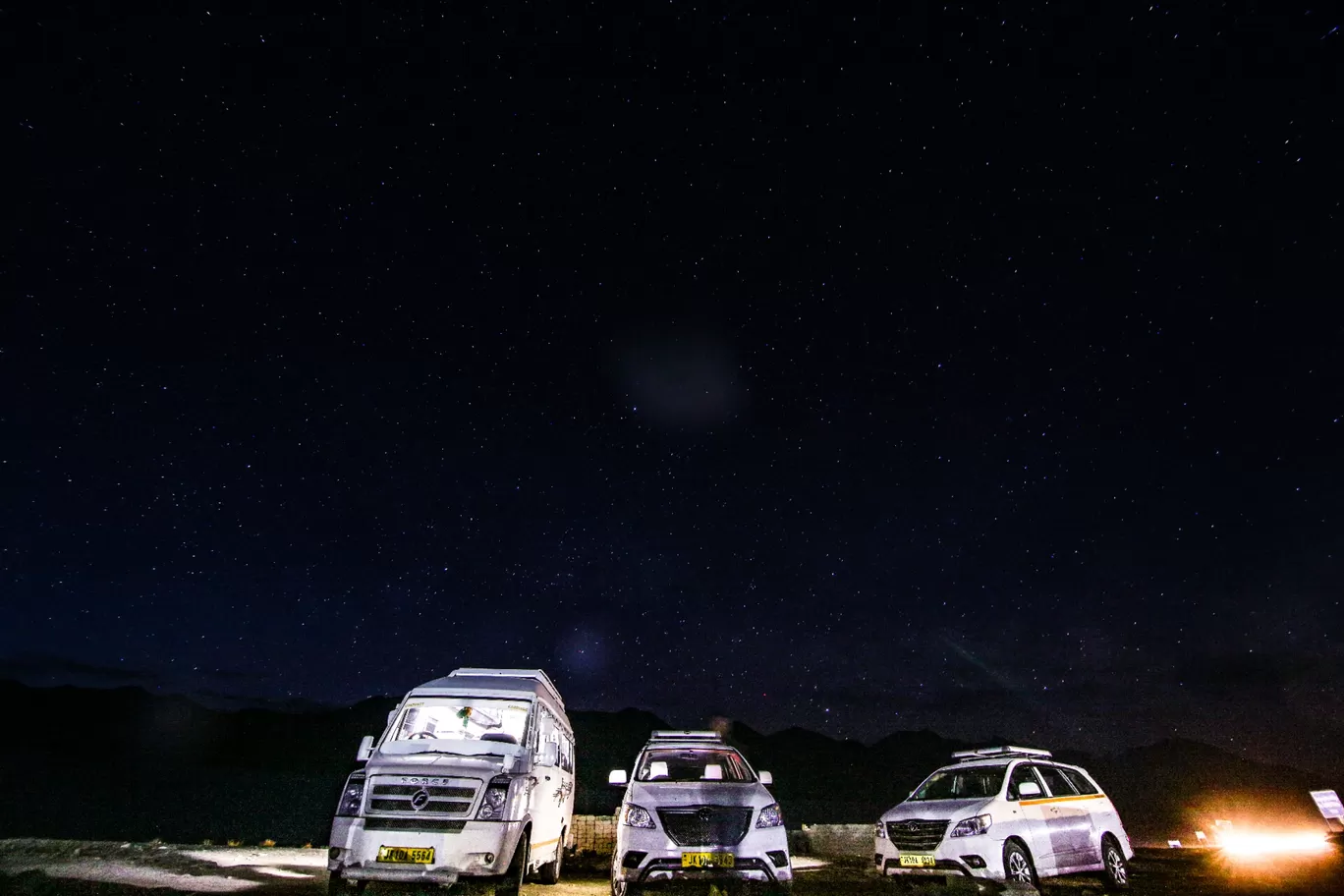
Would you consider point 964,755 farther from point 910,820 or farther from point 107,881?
point 107,881

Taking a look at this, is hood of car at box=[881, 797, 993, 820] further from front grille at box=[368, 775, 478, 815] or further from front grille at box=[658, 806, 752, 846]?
front grille at box=[368, 775, 478, 815]

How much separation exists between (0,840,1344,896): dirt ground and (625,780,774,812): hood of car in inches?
85.9

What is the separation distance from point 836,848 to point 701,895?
9135 mm

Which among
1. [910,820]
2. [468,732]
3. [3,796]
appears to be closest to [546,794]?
[468,732]

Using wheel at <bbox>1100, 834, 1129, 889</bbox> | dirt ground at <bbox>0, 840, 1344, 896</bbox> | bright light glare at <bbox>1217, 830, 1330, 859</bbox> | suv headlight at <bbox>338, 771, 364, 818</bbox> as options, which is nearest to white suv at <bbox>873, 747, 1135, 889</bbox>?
wheel at <bbox>1100, 834, 1129, 889</bbox>

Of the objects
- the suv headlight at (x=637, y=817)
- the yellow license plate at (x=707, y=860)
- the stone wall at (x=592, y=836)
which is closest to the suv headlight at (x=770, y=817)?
the yellow license plate at (x=707, y=860)

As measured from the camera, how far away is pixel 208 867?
11852 millimetres

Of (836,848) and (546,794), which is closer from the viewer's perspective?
(546,794)

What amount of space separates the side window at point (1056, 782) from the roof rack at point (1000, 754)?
0.23 metres

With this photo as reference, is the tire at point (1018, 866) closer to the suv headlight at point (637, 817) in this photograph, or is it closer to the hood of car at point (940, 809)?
the hood of car at point (940, 809)

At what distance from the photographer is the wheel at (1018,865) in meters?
9.48

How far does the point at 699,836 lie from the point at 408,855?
3.30 meters

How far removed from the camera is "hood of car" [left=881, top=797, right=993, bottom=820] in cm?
984

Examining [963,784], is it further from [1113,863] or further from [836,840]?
[836,840]
